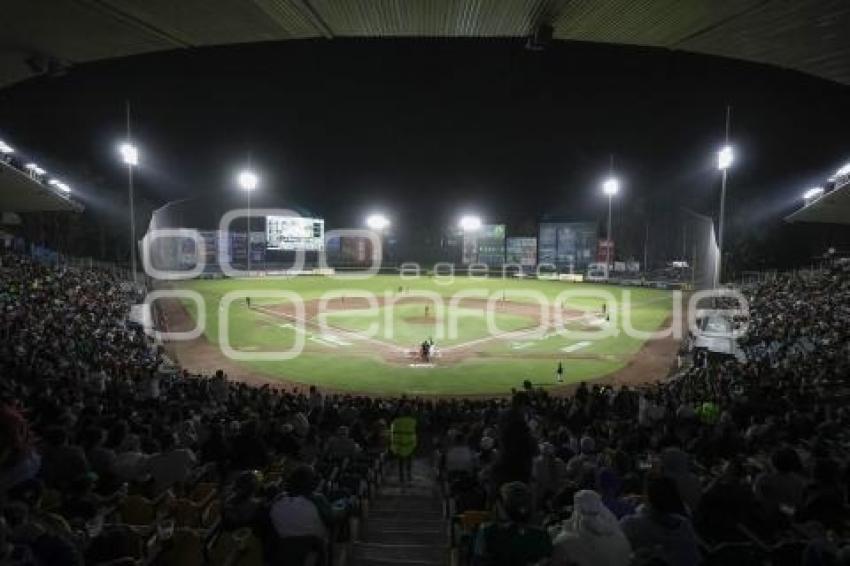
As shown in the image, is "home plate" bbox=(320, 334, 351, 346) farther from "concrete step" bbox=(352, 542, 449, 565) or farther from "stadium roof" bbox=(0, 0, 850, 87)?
"concrete step" bbox=(352, 542, 449, 565)

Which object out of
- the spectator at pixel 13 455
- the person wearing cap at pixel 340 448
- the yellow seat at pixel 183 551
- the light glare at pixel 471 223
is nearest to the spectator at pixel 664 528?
the yellow seat at pixel 183 551

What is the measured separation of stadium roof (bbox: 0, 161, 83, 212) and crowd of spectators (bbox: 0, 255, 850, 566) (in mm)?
10958

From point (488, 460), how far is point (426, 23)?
7.45 m

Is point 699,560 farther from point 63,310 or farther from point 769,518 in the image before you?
point 63,310

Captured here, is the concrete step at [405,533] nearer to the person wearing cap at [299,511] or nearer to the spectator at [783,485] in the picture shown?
the person wearing cap at [299,511]

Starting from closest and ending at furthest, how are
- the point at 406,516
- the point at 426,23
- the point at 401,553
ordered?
the point at 401,553 < the point at 406,516 < the point at 426,23

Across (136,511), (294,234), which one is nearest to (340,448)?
(136,511)

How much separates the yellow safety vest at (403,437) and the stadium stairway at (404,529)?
717 mm

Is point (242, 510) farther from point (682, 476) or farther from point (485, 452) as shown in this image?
point (485, 452)

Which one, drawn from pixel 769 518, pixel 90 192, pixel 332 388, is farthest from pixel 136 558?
pixel 90 192

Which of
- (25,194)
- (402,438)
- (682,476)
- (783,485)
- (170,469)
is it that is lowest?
(402,438)

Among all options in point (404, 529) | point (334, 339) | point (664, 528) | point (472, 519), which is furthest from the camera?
point (334, 339)

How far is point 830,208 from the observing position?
3541 centimetres

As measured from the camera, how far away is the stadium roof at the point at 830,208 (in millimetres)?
30706
